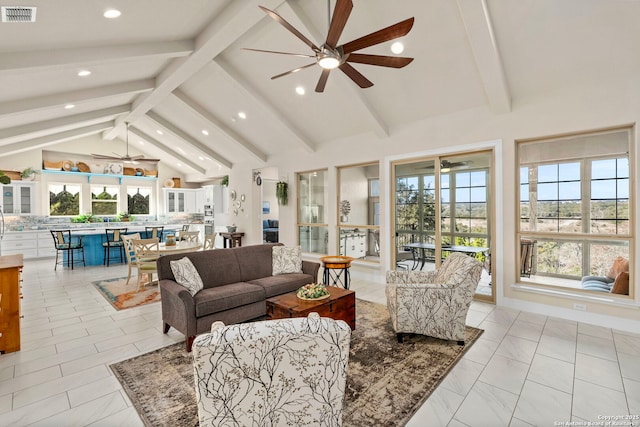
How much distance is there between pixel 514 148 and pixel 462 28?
1.79m

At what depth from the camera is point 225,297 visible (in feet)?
11.1

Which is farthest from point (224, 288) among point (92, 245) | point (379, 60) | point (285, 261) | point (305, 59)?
point (92, 245)

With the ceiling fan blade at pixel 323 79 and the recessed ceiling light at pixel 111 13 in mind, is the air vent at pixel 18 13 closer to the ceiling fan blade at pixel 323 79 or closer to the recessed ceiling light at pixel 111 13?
the recessed ceiling light at pixel 111 13

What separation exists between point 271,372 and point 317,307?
5.38 ft

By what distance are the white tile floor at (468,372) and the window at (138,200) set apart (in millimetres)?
7375

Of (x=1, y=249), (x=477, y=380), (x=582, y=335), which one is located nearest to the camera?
(x=477, y=380)

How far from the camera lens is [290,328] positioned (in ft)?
4.83

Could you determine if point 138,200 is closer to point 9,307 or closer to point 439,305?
point 9,307

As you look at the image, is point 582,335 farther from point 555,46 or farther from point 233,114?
point 233,114

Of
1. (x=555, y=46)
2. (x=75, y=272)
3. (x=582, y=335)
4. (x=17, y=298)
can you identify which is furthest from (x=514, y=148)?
(x=75, y=272)

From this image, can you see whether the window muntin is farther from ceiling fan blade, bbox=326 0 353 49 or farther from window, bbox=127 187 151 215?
ceiling fan blade, bbox=326 0 353 49

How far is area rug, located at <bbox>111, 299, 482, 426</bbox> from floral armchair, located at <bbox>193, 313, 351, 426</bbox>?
27.1 inches

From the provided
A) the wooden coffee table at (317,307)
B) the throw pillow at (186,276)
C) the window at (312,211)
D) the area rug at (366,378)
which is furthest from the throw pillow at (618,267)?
the throw pillow at (186,276)

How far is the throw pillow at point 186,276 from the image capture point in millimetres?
3355
